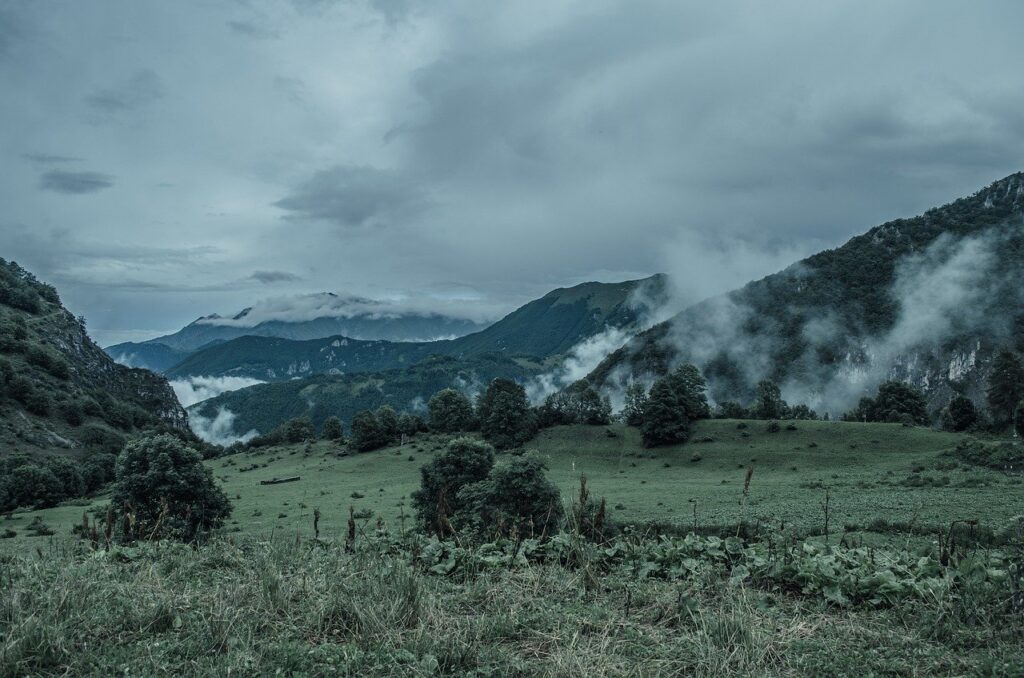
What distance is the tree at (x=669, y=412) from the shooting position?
89438 millimetres

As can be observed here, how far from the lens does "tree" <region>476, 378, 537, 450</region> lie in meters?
98.8

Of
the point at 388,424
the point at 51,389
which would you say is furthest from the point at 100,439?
the point at 388,424

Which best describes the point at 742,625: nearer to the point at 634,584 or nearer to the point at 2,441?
the point at 634,584

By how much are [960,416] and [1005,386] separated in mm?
9310

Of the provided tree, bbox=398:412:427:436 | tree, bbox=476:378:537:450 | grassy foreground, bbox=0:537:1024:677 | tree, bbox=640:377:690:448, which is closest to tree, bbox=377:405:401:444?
tree, bbox=398:412:427:436

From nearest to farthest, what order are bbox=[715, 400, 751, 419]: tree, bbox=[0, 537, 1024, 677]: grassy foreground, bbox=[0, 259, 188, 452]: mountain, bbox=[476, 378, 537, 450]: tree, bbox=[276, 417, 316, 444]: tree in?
bbox=[0, 537, 1024, 677]: grassy foreground → bbox=[476, 378, 537, 450]: tree → bbox=[715, 400, 751, 419]: tree → bbox=[0, 259, 188, 452]: mountain → bbox=[276, 417, 316, 444]: tree

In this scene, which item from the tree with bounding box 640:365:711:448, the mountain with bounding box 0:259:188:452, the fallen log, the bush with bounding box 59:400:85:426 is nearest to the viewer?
the fallen log

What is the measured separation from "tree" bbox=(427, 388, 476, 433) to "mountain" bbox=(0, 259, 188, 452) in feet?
247

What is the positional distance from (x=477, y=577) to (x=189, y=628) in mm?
2946

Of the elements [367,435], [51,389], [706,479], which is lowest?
[706,479]

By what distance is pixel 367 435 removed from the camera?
10769 centimetres

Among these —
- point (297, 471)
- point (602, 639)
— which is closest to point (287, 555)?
point (602, 639)

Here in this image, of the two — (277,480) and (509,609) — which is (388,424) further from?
(509,609)

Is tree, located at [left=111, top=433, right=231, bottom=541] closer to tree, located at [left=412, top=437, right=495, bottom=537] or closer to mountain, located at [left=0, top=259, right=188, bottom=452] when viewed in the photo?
tree, located at [left=412, top=437, right=495, bottom=537]
